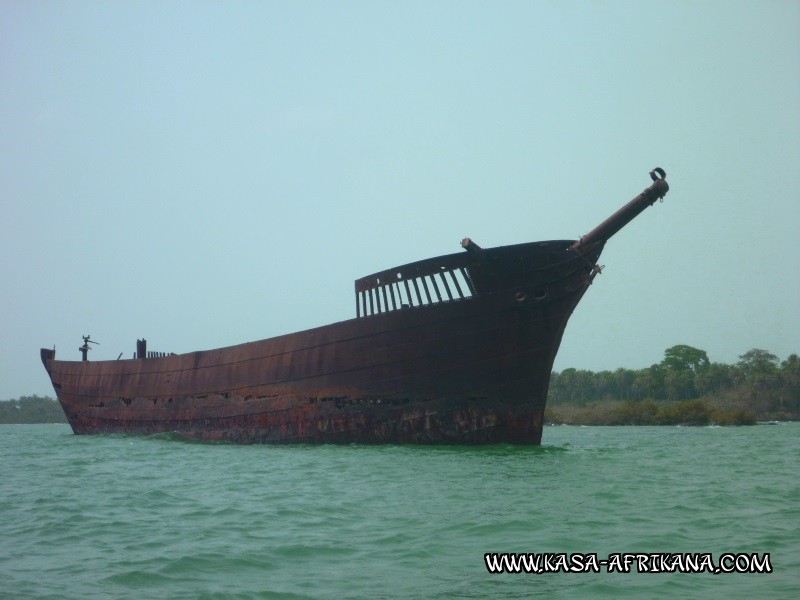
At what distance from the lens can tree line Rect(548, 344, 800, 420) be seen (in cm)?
5259

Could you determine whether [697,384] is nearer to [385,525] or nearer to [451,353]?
[451,353]

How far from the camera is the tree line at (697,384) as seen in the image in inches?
2071

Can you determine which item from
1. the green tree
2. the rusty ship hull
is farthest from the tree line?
the rusty ship hull

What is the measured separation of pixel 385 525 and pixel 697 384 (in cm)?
5774

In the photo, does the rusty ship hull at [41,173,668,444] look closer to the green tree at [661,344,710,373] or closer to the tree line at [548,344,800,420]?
the tree line at [548,344,800,420]

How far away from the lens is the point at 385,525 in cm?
865

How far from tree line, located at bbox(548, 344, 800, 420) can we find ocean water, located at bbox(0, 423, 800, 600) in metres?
37.2

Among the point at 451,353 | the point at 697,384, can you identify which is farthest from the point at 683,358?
the point at 451,353

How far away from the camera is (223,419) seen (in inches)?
870

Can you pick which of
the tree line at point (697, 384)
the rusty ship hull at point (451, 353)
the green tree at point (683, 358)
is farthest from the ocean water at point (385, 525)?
the green tree at point (683, 358)

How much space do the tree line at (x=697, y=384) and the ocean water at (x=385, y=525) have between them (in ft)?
122

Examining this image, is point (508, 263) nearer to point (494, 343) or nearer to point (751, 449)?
point (494, 343)

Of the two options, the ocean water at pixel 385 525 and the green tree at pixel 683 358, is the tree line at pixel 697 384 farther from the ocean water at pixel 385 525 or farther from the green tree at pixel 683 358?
the ocean water at pixel 385 525

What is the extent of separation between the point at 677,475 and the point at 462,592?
26.3 ft
